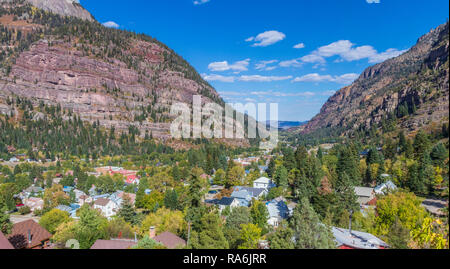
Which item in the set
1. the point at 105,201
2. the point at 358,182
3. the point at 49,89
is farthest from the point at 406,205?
the point at 49,89

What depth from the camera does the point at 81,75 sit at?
5487 inches

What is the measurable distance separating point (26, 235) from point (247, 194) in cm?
3260

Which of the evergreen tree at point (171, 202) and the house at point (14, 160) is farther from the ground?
the house at point (14, 160)

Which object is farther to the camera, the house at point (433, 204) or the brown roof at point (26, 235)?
the house at point (433, 204)

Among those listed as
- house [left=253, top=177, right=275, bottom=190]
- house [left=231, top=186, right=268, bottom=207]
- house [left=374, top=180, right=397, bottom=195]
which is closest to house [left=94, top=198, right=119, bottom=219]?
house [left=231, top=186, right=268, bottom=207]

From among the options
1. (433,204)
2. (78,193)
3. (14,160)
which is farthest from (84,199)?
(433,204)

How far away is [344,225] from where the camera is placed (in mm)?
26078

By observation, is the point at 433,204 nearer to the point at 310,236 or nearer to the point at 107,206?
the point at 310,236

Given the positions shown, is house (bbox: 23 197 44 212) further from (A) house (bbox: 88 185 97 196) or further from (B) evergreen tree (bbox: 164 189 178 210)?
(B) evergreen tree (bbox: 164 189 178 210)

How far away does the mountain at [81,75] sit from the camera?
12781cm

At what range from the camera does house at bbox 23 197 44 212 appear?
47.9 m

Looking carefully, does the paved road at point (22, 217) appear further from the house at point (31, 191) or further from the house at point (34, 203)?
the house at point (31, 191)

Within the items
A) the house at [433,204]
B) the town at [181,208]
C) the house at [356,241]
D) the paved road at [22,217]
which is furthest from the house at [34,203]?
the house at [433,204]

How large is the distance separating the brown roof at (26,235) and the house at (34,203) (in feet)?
80.8
